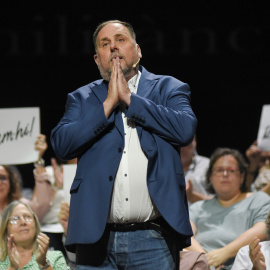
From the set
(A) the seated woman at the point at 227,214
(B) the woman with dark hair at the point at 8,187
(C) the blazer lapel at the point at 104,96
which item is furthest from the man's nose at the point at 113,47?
(B) the woman with dark hair at the point at 8,187

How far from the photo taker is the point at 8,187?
16.5 ft

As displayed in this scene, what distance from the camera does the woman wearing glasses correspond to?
196 inches

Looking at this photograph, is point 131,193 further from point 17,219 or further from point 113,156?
point 17,219

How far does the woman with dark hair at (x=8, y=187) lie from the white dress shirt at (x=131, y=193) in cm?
265

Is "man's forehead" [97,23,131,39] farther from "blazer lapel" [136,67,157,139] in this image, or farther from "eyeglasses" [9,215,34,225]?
"eyeglasses" [9,215,34,225]

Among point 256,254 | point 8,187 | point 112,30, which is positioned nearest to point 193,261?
point 256,254

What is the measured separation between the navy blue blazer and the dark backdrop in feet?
13.1

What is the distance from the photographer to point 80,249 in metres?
2.46


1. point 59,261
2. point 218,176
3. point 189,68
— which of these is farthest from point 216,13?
point 59,261

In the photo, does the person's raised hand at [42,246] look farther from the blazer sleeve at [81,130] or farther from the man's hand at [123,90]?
the man's hand at [123,90]

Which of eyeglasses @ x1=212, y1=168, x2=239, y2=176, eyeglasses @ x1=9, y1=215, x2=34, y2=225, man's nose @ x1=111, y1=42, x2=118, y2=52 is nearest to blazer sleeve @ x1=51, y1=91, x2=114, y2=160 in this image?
man's nose @ x1=111, y1=42, x2=118, y2=52

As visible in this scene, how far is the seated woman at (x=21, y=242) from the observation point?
13.0 feet

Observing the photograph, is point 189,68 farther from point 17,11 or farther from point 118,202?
point 118,202

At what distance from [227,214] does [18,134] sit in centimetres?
149
